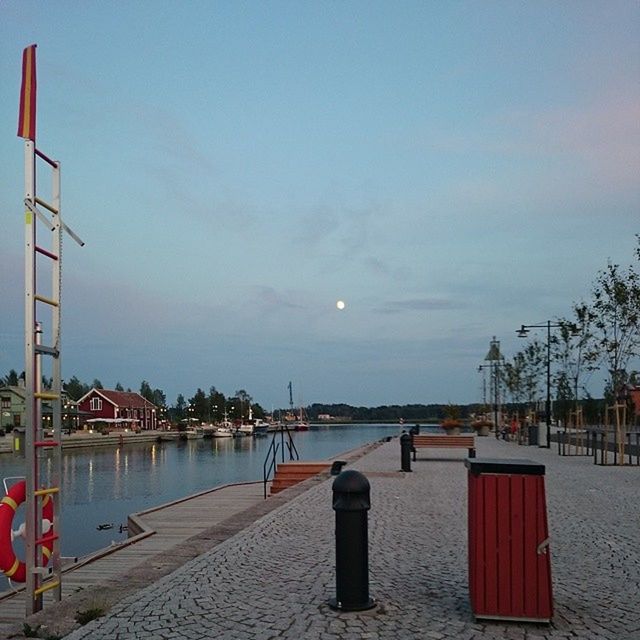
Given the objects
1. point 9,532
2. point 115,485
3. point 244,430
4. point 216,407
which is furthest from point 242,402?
point 9,532

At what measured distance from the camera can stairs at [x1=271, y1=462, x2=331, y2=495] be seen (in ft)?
60.5

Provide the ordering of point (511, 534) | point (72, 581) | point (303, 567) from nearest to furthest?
point (511, 534), point (303, 567), point (72, 581)

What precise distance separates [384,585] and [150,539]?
6845mm

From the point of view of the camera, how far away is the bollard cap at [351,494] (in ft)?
18.4

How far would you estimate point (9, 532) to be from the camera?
6.40m

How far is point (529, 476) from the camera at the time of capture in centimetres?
520

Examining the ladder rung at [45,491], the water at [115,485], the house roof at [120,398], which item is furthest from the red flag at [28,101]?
the house roof at [120,398]

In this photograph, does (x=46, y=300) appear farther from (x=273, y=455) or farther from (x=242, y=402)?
(x=242, y=402)

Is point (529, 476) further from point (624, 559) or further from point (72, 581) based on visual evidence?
point (72, 581)

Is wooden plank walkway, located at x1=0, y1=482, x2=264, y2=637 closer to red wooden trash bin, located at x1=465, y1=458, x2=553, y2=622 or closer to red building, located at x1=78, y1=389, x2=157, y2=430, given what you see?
red wooden trash bin, located at x1=465, y1=458, x2=553, y2=622

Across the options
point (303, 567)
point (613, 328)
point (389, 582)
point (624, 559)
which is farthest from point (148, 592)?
point (613, 328)

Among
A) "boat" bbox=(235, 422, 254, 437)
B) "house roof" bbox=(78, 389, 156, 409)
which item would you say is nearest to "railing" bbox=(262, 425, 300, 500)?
"house roof" bbox=(78, 389, 156, 409)

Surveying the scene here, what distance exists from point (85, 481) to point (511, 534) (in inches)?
1327

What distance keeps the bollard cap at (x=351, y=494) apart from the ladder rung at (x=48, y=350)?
105 inches
